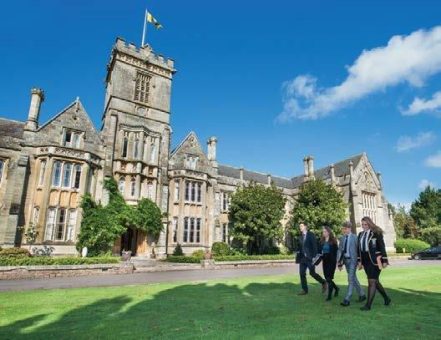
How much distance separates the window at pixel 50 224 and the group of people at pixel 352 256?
21.9 meters

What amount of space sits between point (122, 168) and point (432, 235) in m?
56.1

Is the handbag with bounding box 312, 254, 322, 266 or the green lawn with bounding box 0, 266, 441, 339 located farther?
the handbag with bounding box 312, 254, 322, 266

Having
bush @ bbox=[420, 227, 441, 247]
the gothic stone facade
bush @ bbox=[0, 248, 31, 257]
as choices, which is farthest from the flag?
bush @ bbox=[420, 227, 441, 247]

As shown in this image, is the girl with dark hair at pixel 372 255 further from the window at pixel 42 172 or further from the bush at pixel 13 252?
the window at pixel 42 172

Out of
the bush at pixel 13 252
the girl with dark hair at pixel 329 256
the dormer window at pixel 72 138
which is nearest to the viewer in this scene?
the girl with dark hair at pixel 329 256

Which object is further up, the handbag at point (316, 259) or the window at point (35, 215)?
the window at point (35, 215)

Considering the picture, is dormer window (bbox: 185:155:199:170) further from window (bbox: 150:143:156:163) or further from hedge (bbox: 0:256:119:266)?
hedge (bbox: 0:256:119:266)

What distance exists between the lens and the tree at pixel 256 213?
108ft

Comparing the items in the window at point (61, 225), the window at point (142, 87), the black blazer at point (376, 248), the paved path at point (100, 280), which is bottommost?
the paved path at point (100, 280)

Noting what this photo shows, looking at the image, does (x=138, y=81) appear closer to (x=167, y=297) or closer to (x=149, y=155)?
(x=149, y=155)

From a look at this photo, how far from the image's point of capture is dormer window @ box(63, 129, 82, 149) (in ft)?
91.6

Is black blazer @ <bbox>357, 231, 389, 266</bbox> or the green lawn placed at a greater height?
black blazer @ <bbox>357, 231, 389, 266</bbox>

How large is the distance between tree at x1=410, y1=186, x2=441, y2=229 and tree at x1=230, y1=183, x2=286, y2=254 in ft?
149

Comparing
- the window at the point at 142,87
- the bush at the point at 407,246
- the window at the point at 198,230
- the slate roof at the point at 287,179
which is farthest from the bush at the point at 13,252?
the bush at the point at 407,246
